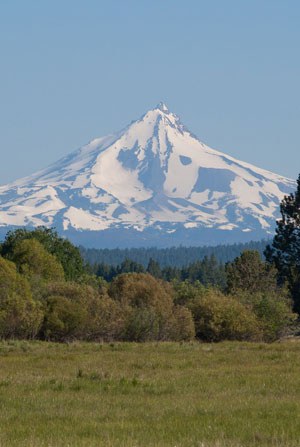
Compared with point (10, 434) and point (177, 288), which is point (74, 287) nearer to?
point (177, 288)

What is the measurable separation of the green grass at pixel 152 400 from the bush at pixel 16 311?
18.4 meters

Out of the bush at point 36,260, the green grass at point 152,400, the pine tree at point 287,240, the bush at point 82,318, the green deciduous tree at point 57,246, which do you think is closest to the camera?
the green grass at point 152,400

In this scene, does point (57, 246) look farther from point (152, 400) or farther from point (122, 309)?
point (152, 400)

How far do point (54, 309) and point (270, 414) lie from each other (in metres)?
36.5

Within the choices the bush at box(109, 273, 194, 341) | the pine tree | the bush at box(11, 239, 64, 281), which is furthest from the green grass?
the pine tree

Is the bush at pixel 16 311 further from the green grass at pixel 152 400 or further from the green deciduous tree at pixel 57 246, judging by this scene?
the green deciduous tree at pixel 57 246

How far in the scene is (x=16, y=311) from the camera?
50.9 metres

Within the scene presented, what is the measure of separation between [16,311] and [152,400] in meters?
31.7

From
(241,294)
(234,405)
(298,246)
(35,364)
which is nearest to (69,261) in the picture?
(298,246)

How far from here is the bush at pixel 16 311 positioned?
50.8 m

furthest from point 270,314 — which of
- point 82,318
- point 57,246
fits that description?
point 57,246

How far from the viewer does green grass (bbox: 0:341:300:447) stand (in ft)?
50.3

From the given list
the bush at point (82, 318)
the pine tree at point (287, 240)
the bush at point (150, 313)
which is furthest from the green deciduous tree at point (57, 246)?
the bush at point (82, 318)

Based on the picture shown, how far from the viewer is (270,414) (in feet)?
56.9
